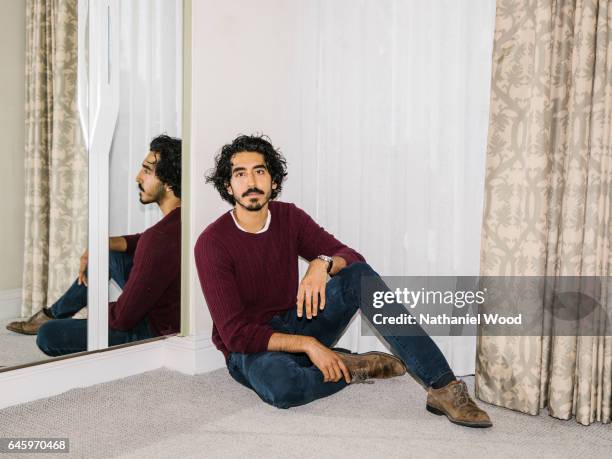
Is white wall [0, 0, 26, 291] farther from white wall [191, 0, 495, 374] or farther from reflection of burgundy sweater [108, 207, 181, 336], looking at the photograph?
white wall [191, 0, 495, 374]

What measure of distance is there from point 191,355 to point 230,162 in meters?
0.83

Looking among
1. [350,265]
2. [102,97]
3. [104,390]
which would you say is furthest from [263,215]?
[104,390]

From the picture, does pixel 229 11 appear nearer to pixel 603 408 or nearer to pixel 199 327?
pixel 199 327

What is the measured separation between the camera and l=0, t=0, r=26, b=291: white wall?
72.3 inches

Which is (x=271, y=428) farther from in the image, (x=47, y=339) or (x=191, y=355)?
(x=47, y=339)

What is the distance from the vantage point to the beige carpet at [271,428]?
1646 mm

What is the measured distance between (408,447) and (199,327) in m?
1.12

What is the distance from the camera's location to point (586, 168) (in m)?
1.86

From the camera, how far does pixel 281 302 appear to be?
2.25 meters

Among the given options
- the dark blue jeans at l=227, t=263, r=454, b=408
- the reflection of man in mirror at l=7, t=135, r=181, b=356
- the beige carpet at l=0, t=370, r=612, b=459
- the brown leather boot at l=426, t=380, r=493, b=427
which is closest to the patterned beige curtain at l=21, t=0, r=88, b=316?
the reflection of man in mirror at l=7, t=135, r=181, b=356

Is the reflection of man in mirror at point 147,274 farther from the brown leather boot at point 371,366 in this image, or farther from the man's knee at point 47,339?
the brown leather boot at point 371,366

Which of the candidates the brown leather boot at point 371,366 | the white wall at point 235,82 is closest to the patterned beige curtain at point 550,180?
the brown leather boot at point 371,366

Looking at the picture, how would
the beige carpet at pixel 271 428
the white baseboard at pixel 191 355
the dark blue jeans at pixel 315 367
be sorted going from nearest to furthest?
the beige carpet at pixel 271 428 < the dark blue jeans at pixel 315 367 < the white baseboard at pixel 191 355

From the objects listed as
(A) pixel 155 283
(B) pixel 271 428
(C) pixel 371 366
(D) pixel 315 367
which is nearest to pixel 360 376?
(C) pixel 371 366
